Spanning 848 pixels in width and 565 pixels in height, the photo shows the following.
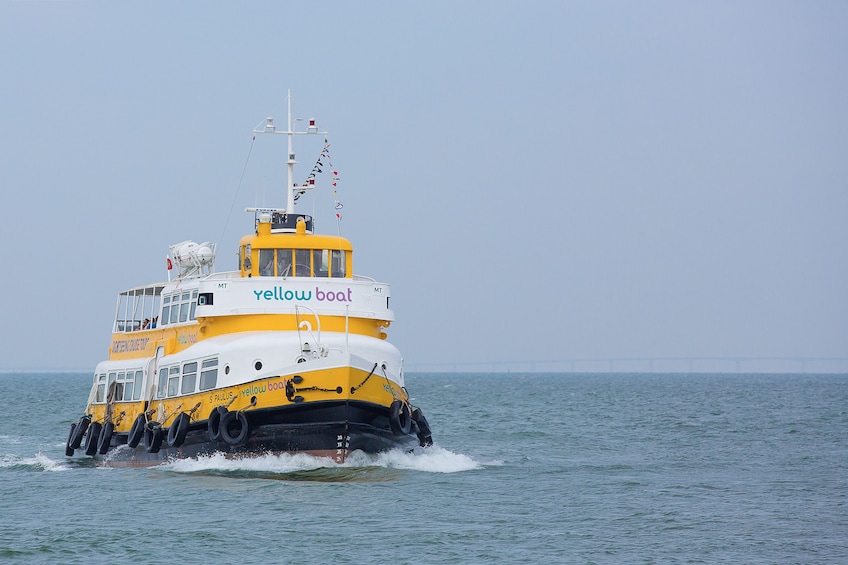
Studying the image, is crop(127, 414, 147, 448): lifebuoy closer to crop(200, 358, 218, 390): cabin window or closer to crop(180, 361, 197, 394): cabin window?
crop(180, 361, 197, 394): cabin window

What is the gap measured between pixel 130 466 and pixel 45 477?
2.28 meters

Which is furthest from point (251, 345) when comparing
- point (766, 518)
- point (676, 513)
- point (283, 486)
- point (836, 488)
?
point (836, 488)

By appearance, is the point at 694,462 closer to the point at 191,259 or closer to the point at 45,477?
the point at 191,259

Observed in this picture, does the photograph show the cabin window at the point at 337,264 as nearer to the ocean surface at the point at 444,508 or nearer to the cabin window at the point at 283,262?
the cabin window at the point at 283,262

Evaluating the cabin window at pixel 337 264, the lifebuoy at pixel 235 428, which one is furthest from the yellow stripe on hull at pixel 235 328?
the lifebuoy at pixel 235 428

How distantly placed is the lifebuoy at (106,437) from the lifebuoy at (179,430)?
5.51m

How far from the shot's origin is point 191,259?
3662 cm

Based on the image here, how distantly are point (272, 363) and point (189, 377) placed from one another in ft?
10.8

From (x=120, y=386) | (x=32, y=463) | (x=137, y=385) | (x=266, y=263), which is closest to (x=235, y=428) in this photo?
(x=266, y=263)

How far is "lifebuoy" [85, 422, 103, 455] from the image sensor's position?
37.1 m

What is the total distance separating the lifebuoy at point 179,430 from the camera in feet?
100.0

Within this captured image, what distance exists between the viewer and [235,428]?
29047 mm

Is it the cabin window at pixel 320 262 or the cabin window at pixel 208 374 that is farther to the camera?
the cabin window at pixel 320 262

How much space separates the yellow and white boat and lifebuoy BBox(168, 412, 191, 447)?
3 cm
